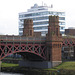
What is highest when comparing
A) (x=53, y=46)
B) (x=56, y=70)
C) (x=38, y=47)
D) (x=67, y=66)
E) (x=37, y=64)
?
(x=53, y=46)

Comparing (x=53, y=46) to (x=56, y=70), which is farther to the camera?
(x=53, y=46)

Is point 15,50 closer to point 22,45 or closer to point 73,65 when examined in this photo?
point 22,45

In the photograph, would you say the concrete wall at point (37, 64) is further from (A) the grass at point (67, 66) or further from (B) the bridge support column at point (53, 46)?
(A) the grass at point (67, 66)

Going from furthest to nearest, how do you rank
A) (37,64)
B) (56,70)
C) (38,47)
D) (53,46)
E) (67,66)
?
(37,64) → (53,46) → (38,47) → (67,66) → (56,70)

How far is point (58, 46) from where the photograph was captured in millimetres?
126625

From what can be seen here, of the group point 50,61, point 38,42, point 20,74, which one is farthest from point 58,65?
point 20,74

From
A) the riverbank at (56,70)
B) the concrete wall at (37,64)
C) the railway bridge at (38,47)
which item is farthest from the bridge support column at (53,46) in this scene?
the riverbank at (56,70)

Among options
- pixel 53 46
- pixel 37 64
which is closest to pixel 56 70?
pixel 53 46

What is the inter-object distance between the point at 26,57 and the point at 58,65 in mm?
16075

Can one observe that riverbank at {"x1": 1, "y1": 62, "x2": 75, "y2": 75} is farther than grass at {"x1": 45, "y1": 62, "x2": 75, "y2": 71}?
No

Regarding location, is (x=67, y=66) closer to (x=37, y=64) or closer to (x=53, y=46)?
(x=53, y=46)

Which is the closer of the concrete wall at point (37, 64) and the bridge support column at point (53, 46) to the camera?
the concrete wall at point (37, 64)

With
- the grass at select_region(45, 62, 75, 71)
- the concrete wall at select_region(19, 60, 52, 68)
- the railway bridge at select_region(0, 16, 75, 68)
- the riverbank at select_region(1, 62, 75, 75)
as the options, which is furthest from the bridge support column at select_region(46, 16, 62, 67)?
the riverbank at select_region(1, 62, 75, 75)

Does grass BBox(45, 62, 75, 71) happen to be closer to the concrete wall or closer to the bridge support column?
the bridge support column
